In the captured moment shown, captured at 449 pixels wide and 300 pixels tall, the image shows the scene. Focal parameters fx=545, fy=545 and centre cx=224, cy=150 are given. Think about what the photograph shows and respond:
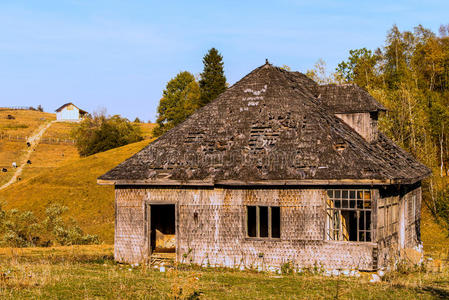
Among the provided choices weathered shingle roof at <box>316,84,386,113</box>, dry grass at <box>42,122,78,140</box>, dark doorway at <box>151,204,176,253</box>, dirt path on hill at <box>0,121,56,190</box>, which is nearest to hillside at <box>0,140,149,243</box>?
dirt path on hill at <box>0,121,56,190</box>

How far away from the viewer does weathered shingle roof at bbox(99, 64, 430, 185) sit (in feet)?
62.1

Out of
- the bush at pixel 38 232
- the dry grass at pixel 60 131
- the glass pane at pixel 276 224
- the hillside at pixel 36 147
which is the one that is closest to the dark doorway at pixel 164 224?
the glass pane at pixel 276 224

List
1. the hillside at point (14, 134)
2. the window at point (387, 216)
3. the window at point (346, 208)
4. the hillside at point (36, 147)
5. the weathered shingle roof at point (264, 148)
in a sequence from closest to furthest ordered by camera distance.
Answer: the window at point (346, 208) → the window at point (387, 216) → the weathered shingle roof at point (264, 148) → the hillside at point (36, 147) → the hillside at point (14, 134)

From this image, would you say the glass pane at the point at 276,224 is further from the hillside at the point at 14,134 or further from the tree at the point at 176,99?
the tree at the point at 176,99

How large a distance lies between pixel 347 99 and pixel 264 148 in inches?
234

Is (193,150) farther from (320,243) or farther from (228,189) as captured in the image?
(320,243)

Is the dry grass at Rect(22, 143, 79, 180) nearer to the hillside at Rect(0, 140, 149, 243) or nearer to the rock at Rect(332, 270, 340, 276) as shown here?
the hillside at Rect(0, 140, 149, 243)

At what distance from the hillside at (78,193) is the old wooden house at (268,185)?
29.2 meters

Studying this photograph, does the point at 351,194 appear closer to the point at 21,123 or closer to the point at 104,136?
the point at 104,136

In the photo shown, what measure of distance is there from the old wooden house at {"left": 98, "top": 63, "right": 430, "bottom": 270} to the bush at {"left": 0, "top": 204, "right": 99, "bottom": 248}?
17.5 metres

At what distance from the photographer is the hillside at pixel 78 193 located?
55281 millimetres

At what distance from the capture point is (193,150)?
2133 cm

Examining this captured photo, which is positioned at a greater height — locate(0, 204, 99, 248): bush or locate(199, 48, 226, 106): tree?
locate(199, 48, 226, 106): tree

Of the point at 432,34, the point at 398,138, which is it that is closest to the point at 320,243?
the point at 398,138
